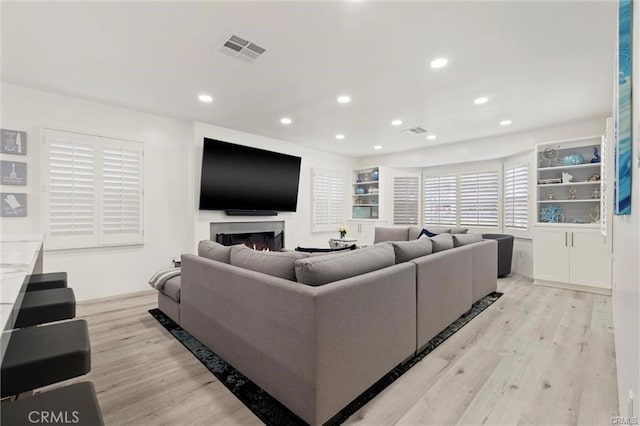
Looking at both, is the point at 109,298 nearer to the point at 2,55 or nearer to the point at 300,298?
the point at 2,55

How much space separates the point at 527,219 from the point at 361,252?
4.76m

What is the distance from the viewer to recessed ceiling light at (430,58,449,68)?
9.16 feet

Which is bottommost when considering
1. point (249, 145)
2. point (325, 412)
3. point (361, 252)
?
point (325, 412)

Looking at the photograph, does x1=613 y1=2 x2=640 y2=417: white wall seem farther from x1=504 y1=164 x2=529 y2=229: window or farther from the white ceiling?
x1=504 y1=164 x2=529 y2=229: window

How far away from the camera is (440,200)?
7039 mm

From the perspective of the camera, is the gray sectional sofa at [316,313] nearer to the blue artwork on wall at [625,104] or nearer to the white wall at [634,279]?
the white wall at [634,279]

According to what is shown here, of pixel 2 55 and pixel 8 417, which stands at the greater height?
pixel 2 55

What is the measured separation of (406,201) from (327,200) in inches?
76.7

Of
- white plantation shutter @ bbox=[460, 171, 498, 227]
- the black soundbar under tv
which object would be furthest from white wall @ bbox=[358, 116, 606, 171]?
the black soundbar under tv

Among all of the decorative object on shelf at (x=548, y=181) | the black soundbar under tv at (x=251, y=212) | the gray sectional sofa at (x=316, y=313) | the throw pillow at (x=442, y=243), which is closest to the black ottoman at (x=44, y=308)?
the gray sectional sofa at (x=316, y=313)

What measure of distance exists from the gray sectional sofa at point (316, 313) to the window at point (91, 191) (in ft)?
6.63

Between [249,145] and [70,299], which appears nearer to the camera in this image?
[70,299]

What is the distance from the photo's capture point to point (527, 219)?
17.9 feet

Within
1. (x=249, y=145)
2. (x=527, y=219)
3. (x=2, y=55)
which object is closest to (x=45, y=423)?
(x=2, y=55)
